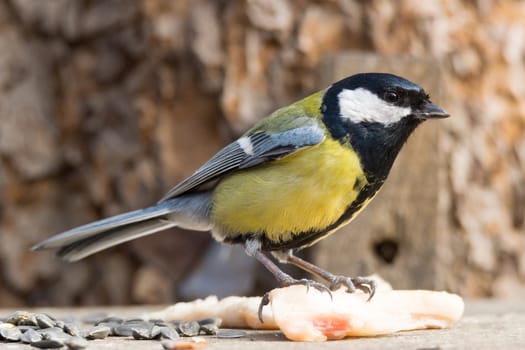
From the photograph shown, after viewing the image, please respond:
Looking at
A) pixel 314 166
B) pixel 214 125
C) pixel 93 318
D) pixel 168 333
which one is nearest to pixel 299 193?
pixel 314 166

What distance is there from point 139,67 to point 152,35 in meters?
0.23

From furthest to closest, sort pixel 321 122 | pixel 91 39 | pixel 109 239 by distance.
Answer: pixel 91 39
pixel 109 239
pixel 321 122

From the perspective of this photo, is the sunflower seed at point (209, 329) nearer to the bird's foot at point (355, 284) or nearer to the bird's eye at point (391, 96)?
the bird's foot at point (355, 284)

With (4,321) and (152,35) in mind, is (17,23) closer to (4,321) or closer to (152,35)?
(152,35)

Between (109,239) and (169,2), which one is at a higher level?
(169,2)

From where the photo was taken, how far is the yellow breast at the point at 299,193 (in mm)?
2791

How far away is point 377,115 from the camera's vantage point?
113 inches

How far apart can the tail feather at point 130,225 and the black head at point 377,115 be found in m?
0.60

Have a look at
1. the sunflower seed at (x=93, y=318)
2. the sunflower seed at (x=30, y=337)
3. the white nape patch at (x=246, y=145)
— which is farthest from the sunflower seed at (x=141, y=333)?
the white nape patch at (x=246, y=145)

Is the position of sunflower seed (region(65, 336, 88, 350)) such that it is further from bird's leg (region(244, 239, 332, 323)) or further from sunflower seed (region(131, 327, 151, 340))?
bird's leg (region(244, 239, 332, 323))

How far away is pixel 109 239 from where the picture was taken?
10.9ft

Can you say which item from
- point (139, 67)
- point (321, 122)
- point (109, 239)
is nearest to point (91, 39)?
point (139, 67)

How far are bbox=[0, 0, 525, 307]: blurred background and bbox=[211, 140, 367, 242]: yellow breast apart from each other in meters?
0.95

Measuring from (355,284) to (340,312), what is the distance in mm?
389
